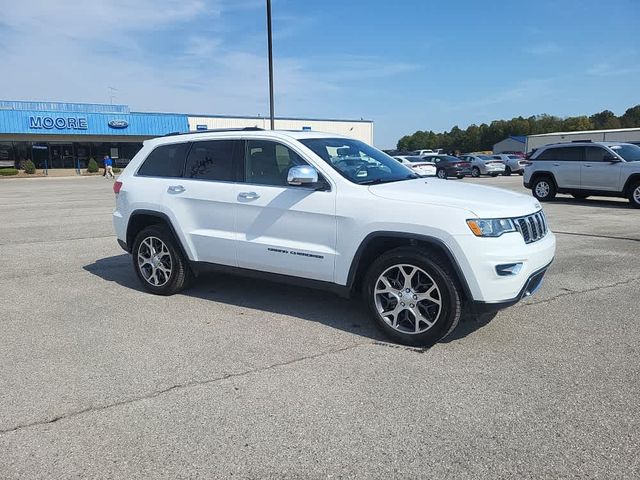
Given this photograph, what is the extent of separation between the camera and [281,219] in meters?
4.94

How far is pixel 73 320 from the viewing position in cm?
511

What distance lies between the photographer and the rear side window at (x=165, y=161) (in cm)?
589

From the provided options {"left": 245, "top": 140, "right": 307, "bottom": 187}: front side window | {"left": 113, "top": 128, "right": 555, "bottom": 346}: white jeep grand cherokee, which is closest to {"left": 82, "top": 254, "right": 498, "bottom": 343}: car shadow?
{"left": 113, "top": 128, "right": 555, "bottom": 346}: white jeep grand cherokee

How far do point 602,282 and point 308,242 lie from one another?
3894 mm

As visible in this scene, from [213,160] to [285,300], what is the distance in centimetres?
168

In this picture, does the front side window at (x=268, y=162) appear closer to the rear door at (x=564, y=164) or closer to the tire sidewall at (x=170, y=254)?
→ the tire sidewall at (x=170, y=254)

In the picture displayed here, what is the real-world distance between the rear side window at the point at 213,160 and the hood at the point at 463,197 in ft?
5.39

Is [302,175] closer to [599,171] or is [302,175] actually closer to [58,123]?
[599,171]

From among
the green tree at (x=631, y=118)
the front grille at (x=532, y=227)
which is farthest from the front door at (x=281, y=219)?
the green tree at (x=631, y=118)

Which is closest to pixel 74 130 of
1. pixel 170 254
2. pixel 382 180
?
pixel 170 254

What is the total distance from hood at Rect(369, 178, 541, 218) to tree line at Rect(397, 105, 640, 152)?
109674 millimetres

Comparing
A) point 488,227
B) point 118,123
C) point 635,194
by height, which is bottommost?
point 635,194

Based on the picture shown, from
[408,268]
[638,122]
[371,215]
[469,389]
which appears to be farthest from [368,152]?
[638,122]

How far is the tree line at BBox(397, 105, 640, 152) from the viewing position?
109438mm
